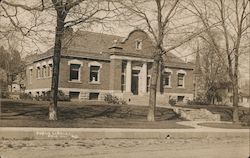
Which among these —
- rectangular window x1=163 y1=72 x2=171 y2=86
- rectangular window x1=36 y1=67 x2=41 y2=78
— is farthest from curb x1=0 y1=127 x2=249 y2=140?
rectangular window x1=36 y1=67 x2=41 y2=78

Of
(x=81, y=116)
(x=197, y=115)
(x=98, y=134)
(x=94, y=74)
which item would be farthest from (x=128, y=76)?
(x=98, y=134)

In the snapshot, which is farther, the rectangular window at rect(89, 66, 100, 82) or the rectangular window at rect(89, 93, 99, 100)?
the rectangular window at rect(89, 93, 99, 100)

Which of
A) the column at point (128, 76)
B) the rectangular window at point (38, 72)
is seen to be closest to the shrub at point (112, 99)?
the column at point (128, 76)

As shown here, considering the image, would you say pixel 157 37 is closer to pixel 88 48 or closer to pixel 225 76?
pixel 88 48

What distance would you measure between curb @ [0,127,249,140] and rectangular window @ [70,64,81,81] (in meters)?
22.2

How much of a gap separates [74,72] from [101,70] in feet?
9.94

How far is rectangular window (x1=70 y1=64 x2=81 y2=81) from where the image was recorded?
1524 inches

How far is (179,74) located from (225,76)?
8.79 metres

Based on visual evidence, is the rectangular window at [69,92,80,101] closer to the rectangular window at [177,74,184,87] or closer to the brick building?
the brick building

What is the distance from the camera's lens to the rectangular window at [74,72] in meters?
38.7

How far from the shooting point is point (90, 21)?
643 inches

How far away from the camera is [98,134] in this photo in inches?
594

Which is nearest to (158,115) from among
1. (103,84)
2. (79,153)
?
(103,84)

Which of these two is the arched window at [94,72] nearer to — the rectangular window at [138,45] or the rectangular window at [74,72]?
the rectangular window at [74,72]
